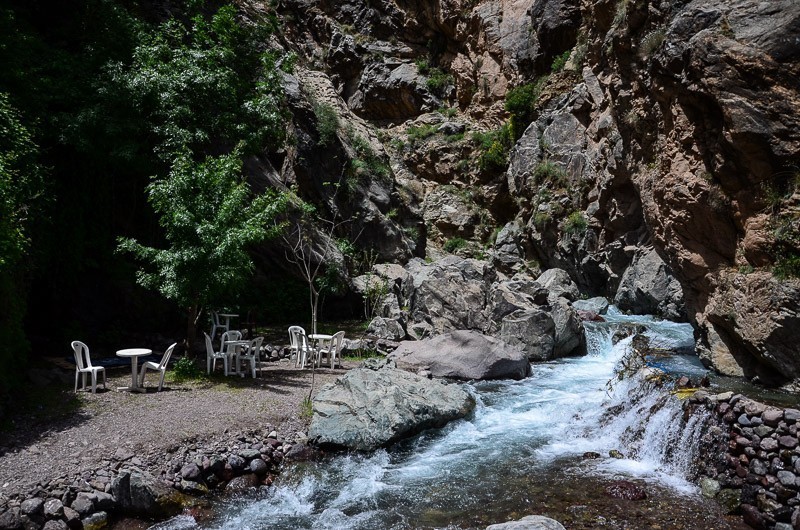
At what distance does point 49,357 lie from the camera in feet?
40.4

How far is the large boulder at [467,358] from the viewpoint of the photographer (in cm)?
1349

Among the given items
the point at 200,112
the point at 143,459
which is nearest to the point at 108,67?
the point at 200,112

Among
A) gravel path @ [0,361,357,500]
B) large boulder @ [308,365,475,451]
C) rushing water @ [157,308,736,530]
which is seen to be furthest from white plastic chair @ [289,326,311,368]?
rushing water @ [157,308,736,530]

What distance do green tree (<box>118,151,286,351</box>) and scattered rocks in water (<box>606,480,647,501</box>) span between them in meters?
7.72

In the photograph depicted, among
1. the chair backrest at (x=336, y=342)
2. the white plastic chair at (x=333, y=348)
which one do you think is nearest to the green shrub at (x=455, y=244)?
the white plastic chair at (x=333, y=348)

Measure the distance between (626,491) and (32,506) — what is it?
7099 millimetres

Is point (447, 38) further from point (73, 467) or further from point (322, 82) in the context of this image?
point (73, 467)

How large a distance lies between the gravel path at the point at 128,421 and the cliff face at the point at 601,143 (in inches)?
359

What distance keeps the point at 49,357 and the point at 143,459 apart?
6519 millimetres

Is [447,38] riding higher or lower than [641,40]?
higher

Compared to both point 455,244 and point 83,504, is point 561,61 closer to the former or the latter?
point 455,244

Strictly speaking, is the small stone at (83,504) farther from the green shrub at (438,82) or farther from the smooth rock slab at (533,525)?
the green shrub at (438,82)

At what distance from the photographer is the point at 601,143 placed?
25531 mm

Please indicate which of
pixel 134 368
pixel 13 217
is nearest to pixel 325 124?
pixel 134 368
